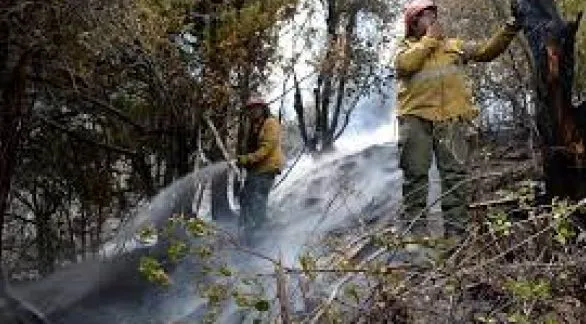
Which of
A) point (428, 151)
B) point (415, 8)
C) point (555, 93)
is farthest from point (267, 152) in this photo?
point (555, 93)

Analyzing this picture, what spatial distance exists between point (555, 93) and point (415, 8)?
1089 mm

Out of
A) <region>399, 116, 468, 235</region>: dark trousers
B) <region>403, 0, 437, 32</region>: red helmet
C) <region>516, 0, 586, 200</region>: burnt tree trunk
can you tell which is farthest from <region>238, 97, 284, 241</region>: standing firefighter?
<region>516, 0, 586, 200</region>: burnt tree trunk

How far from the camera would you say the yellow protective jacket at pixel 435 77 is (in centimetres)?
652

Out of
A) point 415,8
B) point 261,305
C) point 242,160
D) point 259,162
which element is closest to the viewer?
point 261,305

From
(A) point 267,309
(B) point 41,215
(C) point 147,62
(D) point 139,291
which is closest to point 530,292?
(A) point 267,309

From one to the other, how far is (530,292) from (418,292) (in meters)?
0.62

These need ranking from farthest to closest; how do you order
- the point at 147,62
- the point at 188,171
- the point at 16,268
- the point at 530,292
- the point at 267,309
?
the point at 16,268 < the point at 188,171 < the point at 147,62 < the point at 267,309 < the point at 530,292

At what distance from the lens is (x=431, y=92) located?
21.6 ft

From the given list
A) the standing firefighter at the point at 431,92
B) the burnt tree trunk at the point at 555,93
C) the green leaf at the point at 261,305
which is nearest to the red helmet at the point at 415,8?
the standing firefighter at the point at 431,92

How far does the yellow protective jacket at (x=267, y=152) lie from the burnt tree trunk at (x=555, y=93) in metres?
4.03

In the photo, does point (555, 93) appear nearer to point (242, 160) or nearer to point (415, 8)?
point (415, 8)

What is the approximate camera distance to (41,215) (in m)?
14.3

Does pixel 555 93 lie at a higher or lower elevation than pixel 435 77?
lower

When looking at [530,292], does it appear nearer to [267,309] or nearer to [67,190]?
[267,309]
